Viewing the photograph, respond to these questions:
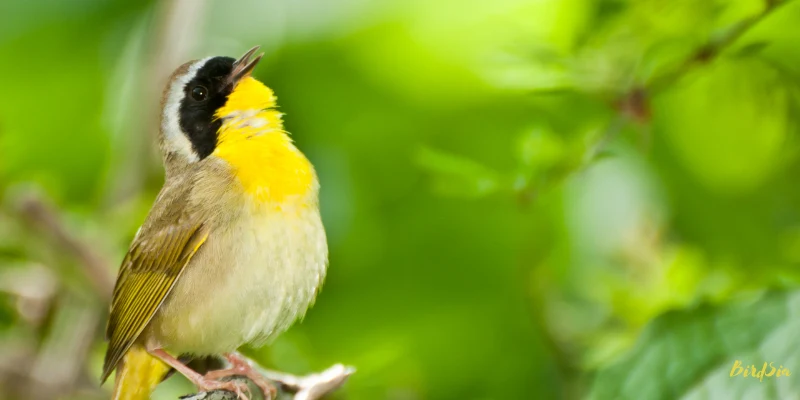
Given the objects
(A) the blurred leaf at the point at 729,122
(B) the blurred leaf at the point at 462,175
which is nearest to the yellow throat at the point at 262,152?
(B) the blurred leaf at the point at 462,175

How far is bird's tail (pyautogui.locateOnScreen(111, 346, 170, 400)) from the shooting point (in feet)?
6.37

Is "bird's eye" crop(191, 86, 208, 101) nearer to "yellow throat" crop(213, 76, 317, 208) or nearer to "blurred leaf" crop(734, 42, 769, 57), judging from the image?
"yellow throat" crop(213, 76, 317, 208)

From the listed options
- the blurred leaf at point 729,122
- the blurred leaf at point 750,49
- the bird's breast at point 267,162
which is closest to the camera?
the blurred leaf at point 750,49

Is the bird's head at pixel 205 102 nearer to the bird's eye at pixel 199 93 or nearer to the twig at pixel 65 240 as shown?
the bird's eye at pixel 199 93

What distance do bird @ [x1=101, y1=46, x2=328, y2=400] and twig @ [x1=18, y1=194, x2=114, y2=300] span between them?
21.2 inches

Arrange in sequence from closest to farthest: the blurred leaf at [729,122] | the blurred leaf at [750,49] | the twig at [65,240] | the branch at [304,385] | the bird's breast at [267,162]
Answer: the branch at [304,385] → the blurred leaf at [750,49] → the bird's breast at [267,162] → the blurred leaf at [729,122] → the twig at [65,240]

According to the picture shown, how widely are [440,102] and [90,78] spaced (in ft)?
4.90

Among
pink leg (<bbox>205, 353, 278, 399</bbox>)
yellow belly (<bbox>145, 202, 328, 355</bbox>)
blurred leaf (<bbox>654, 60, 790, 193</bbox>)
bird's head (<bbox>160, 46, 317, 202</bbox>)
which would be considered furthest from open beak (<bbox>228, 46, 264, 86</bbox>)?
blurred leaf (<bbox>654, 60, 790, 193</bbox>)

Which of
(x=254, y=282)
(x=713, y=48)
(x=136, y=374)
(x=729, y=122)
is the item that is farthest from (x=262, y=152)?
(x=729, y=122)

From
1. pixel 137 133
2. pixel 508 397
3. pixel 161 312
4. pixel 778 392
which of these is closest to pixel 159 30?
pixel 137 133

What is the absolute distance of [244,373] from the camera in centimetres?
169

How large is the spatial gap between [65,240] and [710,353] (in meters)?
1.71

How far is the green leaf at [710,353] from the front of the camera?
193 centimetres

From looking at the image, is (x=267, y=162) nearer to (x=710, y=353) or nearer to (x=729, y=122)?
(x=710, y=353)
